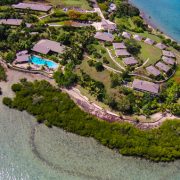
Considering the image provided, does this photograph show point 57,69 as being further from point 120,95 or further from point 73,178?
point 73,178

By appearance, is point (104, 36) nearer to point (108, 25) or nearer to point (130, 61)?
point (108, 25)

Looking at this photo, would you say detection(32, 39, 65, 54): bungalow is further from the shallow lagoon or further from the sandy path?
the shallow lagoon

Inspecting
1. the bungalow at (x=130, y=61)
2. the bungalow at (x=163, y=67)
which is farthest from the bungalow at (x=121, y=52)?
the bungalow at (x=163, y=67)

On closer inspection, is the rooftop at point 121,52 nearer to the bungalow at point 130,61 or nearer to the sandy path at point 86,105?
the bungalow at point 130,61

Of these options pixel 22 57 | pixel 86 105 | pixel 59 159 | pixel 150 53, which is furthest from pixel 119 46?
pixel 59 159

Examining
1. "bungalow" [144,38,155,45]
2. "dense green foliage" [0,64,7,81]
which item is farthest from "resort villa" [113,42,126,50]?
"dense green foliage" [0,64,7,81]

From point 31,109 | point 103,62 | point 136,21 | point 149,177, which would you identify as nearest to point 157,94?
point 103,62

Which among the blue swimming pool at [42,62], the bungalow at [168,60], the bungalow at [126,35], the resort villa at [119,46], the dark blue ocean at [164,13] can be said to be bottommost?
the dark blue ocean at [164,13]
